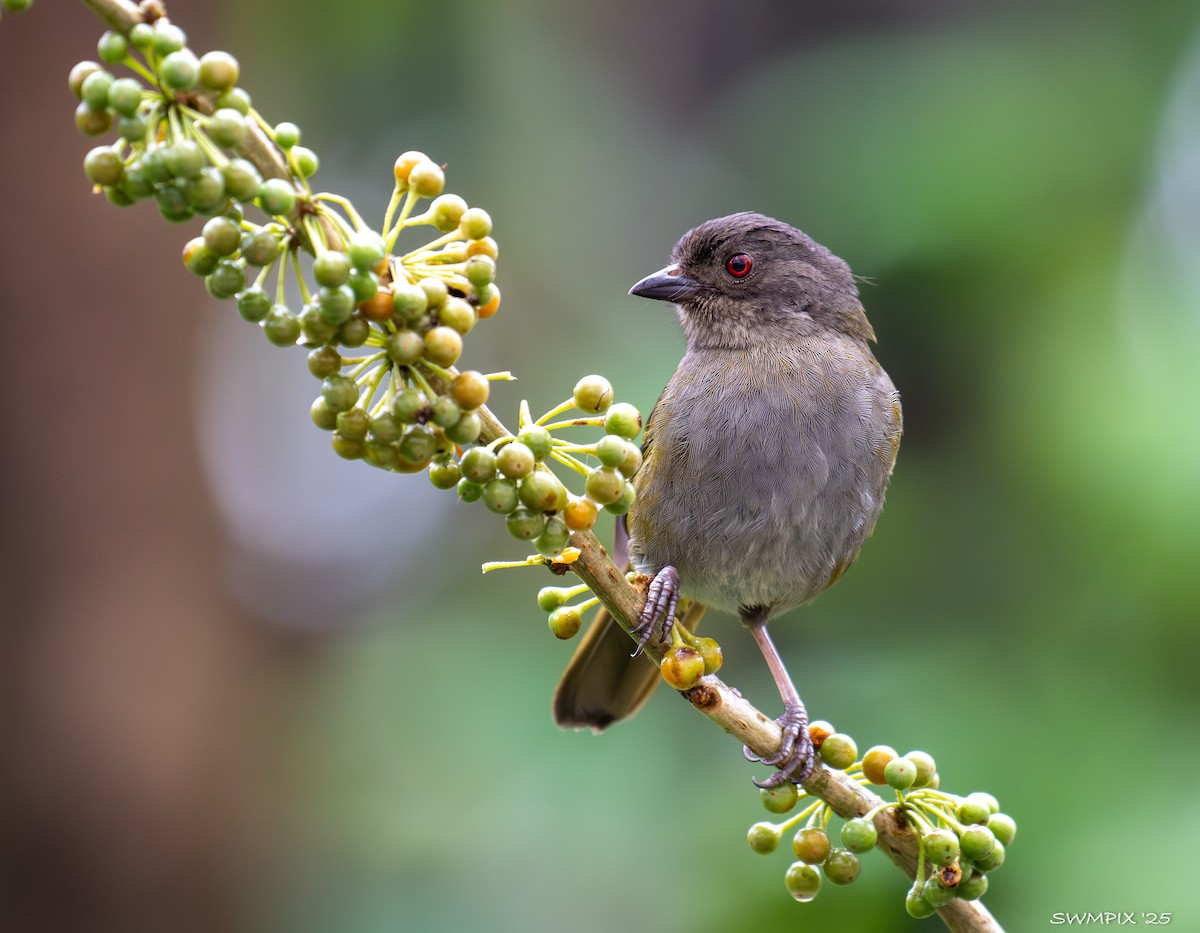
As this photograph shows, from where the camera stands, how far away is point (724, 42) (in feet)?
24.0

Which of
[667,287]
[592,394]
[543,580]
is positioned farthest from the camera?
[543,580]

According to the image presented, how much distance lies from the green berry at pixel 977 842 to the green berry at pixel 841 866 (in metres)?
0.20

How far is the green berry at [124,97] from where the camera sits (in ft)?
4.16

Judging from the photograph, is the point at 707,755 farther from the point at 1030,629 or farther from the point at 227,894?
the point at 227,894

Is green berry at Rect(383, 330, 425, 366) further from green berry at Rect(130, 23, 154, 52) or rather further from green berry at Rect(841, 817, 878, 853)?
green berry at Rect(841, 817, 878, 853)

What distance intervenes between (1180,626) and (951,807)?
2420 mm

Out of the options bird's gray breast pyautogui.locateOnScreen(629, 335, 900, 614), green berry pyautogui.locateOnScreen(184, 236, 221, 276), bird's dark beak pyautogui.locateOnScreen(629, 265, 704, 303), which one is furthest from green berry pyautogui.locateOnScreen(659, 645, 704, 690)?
bird's dark beak pyautogui.locateOnScreen(629, 265, 704, 303)

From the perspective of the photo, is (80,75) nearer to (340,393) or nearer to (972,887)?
(340,393)

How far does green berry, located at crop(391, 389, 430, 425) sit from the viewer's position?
4.67 feet

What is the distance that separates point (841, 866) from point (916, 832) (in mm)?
146

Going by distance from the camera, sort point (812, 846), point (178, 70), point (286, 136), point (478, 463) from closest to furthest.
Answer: point (178, 70)
point (286, 136)
point (478, 463)
point (812, 846)

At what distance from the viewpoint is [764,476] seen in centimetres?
343

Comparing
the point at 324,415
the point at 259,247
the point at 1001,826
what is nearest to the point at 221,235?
the point at 259,247

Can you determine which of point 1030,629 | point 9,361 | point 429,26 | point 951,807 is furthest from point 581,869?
point 429,26
